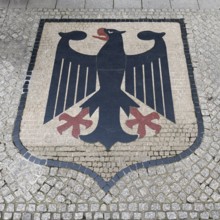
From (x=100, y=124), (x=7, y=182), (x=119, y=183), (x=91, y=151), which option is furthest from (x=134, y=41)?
(x=7, y=182)

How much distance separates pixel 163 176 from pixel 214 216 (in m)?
0.95

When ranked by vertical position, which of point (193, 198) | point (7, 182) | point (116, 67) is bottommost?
point (7, 182)

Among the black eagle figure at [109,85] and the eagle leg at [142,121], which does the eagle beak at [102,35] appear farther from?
the eagle leg at [142,121]

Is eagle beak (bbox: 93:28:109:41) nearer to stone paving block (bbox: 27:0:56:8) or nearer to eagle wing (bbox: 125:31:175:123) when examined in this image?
eagle wing (bbox: 125:31:175:123)

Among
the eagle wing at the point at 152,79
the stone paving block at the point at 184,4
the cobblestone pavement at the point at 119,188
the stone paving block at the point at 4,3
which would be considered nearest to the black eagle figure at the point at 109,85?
the eagle wing at the point at 152,79

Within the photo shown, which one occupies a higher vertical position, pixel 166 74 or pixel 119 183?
pixel 166 74

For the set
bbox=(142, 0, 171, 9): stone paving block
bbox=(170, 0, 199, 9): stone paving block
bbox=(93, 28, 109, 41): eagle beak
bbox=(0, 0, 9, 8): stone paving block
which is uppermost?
bbox=(170, 0, 199, 9): stone paving block

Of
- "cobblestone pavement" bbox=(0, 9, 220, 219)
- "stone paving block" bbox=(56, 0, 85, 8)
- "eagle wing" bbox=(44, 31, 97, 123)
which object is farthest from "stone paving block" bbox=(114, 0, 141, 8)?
"cobblestone pavement" bbox=(0, 9, 220, 219)

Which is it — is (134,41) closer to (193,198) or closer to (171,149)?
(171,149)

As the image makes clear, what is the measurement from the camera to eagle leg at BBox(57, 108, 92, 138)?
20.4ft

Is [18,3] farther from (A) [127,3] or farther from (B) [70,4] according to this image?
(A) [127,3]

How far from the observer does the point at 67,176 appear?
568 centimetres

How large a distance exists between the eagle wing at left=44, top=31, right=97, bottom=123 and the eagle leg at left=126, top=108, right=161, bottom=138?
97 cm

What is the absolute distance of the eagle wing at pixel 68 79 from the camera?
21.6ft
